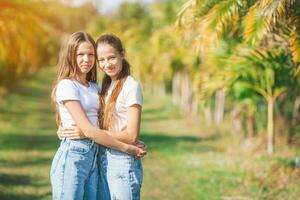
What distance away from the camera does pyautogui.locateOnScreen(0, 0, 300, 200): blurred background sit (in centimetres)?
884

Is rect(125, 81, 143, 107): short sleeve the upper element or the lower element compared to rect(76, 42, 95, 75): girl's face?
lower

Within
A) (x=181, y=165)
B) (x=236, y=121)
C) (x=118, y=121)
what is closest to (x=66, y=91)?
(x=118, y=121)

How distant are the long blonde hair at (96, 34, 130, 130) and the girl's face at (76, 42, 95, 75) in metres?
0.09

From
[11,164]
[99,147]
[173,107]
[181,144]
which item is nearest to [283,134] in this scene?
[181,144]

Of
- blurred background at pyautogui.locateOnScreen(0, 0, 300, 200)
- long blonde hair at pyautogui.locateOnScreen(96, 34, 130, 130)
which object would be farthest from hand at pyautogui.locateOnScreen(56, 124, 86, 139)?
blurred background at pyautogui.locateOnScreen(0, 0, 300, 200)

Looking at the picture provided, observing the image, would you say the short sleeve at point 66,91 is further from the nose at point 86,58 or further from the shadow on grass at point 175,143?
the shadow on grass at point 175,143

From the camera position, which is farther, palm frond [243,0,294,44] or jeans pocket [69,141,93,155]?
palm frond [243,0,294,44]

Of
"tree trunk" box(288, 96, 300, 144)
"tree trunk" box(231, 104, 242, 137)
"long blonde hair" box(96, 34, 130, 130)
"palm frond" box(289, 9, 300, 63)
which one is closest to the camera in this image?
"long blonde hair" box(96, 34, 130, 130)

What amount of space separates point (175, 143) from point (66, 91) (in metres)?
12.3

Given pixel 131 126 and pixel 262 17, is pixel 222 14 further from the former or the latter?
pixel 131 126

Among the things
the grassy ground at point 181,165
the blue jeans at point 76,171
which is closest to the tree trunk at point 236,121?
the grassy ground at point 181,165

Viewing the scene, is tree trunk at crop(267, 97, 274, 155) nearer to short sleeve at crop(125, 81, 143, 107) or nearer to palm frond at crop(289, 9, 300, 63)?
palm frond at crop(289, 9, 300, 63)

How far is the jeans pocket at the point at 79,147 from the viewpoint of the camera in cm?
471

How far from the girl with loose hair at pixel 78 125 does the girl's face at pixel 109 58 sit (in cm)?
7
